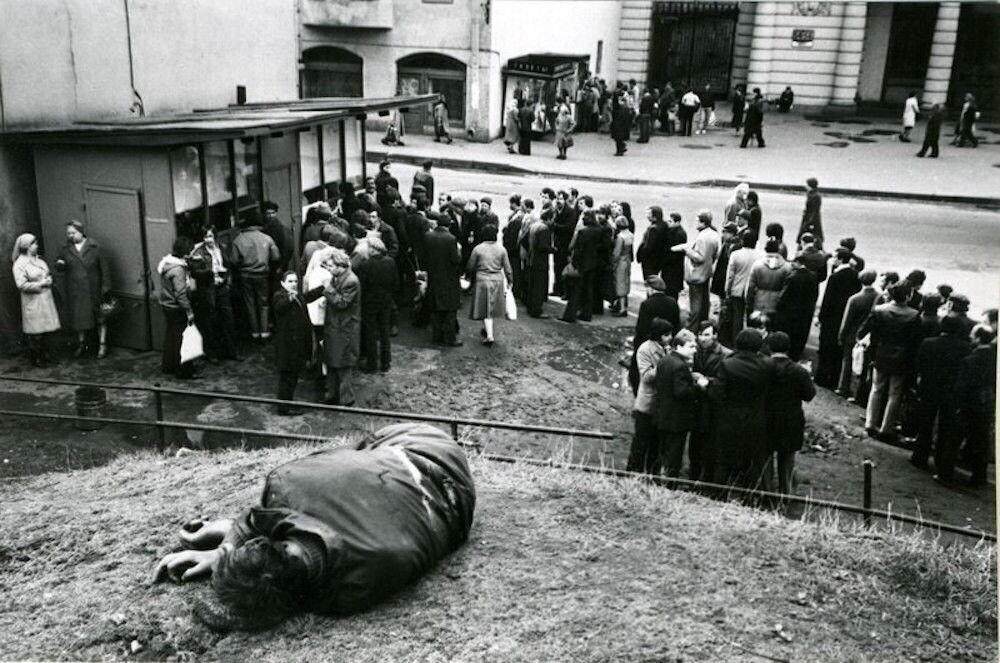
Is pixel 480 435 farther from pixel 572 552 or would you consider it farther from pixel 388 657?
pixel 388 657

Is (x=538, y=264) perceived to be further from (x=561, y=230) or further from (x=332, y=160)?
(x=332, y=160)

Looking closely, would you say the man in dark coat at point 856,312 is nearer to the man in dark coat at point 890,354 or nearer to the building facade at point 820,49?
the man in dark coat at point 890,354

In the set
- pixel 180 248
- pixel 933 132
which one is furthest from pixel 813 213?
pixel 933 132

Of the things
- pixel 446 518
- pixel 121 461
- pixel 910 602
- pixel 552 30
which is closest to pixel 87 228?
pixel 121 461

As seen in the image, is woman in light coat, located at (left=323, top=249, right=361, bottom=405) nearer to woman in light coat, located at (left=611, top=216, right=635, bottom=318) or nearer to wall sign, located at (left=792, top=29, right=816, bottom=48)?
woman in light coat, located at (left=611, top=216, right=635, bottom=318)

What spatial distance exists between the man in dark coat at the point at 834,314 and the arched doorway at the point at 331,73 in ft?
73.0

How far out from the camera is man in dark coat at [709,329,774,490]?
8.67 m

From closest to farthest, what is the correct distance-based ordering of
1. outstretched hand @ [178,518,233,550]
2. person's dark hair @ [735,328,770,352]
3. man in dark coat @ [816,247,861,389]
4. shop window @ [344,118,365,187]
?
outstretched hand @ [178,518,233,550], person's dark hair @ [735,328,770,352], man in dark coat @ [816,247,861,389], shop window @ [344,118,365,187]

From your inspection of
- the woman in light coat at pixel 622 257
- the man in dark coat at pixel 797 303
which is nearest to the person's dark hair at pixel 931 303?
the man in dark coat at pixel 797 303

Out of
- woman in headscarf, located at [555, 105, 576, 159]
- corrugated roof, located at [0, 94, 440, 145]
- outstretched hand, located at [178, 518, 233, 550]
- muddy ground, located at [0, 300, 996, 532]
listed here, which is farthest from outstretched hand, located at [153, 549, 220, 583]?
woman in headscarf, located at [555, 105, 576, 159]

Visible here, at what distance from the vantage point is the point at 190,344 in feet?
38.3

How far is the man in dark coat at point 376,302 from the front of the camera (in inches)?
465

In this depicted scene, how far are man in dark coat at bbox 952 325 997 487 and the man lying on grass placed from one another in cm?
585

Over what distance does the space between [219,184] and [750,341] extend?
8173 mm
